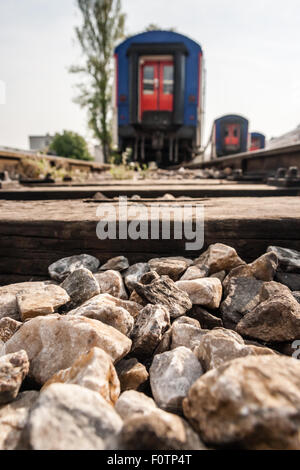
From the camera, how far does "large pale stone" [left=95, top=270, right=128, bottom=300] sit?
3.34 feet

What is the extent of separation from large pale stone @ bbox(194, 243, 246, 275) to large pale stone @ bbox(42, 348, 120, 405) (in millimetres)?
541

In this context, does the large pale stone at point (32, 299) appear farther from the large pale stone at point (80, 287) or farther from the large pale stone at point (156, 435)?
the large pale stone at point (156, 435)

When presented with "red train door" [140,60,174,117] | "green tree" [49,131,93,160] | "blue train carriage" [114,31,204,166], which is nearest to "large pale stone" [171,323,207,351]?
"blue train carriage" [114,31,204,166]

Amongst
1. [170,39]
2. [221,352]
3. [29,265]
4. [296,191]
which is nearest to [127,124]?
[170,39]

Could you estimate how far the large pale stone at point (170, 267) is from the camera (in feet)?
3.51

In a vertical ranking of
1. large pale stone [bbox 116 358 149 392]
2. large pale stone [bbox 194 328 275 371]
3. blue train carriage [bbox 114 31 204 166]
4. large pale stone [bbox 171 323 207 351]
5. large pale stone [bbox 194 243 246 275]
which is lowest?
large pale stone [bbox 116 358 149 392]

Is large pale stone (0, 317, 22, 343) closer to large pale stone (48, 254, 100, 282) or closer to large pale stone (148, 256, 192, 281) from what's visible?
large pale stone (48, 254, 100, 282)

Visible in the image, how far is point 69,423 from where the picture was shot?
0.46 metres

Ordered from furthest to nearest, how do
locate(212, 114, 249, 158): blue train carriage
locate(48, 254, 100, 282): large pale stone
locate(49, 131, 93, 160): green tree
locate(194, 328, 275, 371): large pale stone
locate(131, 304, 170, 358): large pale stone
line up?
locate(49, 131, 93, 160): green tree < locate(212, 114, 249, 158): blue train carriage < locate(48, 254, 100, 282): large pale stone < locate(131, 304, 170, 358): large pale stone < locate(194, 328, 275, 371): large pale stone

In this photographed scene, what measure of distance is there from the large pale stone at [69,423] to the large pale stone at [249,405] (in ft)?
0.43

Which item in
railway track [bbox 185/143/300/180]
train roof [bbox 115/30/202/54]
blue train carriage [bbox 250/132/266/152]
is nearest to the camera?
railway track [bbox 185/143/300/180]

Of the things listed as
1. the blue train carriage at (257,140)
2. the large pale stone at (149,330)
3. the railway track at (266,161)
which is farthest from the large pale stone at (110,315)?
the blue train carriage at (257,140)

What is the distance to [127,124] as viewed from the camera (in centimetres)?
805
